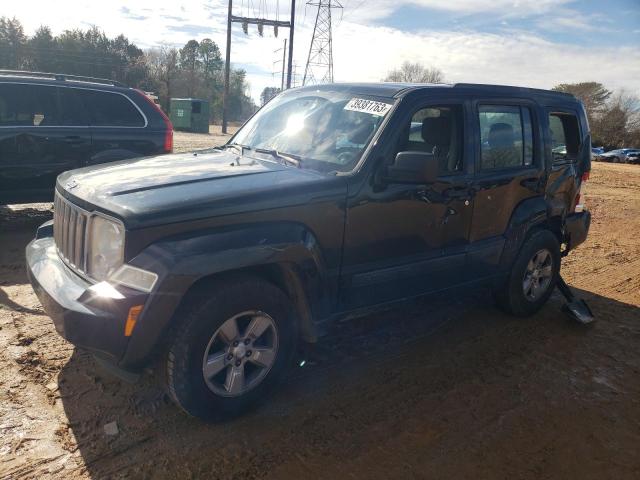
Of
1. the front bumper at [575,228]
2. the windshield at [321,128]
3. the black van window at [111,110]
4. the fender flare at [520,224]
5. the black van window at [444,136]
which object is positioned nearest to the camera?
the windshield at [321,128]

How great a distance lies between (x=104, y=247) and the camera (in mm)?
2783

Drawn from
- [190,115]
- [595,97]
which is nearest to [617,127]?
[595,97]

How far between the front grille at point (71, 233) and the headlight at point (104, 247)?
8 centimetres

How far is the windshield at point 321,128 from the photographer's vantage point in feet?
11.6

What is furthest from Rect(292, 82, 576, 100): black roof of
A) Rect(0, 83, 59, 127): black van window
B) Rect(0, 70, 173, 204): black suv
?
Rect(0, 83, 59, 127): black van window

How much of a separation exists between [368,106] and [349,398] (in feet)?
6.81

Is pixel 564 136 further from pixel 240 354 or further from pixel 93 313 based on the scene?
pixel 93 313

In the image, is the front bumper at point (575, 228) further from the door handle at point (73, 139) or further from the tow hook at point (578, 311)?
the door handle at point (73, 139)

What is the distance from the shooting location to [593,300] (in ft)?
18.5

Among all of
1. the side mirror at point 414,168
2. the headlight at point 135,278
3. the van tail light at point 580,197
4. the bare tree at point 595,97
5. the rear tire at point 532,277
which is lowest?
the rear tire at point 532,277

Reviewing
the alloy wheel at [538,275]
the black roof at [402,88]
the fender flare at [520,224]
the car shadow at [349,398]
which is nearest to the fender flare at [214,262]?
the car shadow at [349,398]

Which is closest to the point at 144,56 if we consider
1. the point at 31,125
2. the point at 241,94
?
the point at 241,94

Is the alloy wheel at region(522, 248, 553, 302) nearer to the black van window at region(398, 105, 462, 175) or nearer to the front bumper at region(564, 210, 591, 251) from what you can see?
the front bumper at region(564, 210, 591, 251)

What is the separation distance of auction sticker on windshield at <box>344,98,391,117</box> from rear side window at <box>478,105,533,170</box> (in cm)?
96
